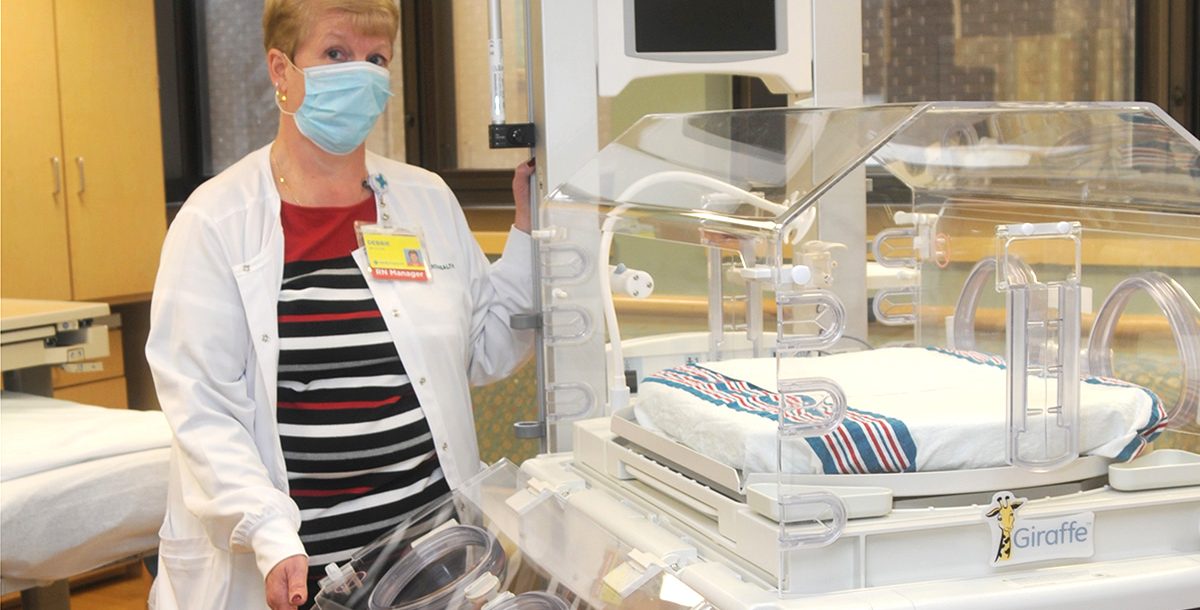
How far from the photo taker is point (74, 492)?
7.39 feet

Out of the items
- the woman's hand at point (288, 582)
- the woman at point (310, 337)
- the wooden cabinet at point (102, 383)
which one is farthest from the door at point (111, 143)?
the woman's hand at point (288, 582)

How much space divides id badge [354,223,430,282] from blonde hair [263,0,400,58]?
0.26m

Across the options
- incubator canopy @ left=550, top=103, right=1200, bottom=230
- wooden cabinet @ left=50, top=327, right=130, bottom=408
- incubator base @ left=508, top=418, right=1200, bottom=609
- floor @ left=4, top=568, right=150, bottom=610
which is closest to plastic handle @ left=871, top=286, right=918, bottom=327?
incubator canopy @ left=550, top=103, right=1200, bottom=230

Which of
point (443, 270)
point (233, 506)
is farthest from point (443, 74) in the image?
point (233, 506)

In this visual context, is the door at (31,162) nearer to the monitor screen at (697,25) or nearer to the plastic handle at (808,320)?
the monitor screen at (697,25)

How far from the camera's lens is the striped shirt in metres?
1.65

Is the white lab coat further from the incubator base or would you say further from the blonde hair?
the incubator base

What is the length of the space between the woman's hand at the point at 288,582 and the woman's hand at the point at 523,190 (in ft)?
1.80

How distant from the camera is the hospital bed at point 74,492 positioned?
2207 mm

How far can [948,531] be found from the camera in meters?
0.98

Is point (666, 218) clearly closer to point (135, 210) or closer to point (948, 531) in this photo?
point (948, 531)

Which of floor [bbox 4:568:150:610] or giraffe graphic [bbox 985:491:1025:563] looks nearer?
giraffe graphic [bbox 985:491:1025:563]

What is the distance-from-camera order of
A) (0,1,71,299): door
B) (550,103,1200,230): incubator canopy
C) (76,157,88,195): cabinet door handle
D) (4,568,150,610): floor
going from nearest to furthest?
(550,103,1200,230): incubator canopy
(4,568,150,610): floor
(0,1,71,299): door
(76,157,88,195): cabinet door handle

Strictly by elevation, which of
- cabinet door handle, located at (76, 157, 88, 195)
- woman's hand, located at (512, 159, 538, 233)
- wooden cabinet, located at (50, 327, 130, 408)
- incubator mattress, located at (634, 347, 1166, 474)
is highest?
cabinet door handle, located at (76, 157, 88, 195)
